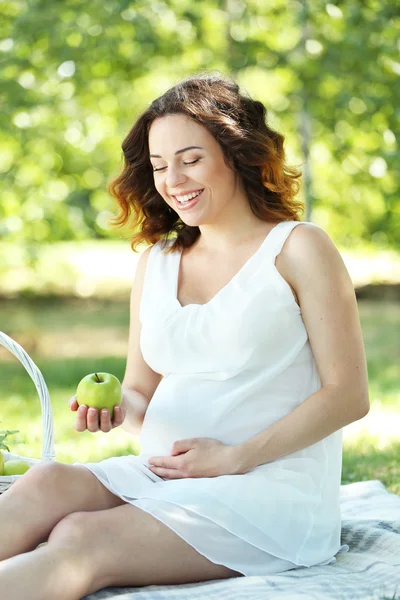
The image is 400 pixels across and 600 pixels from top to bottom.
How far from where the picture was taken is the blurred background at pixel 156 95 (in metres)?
6.57

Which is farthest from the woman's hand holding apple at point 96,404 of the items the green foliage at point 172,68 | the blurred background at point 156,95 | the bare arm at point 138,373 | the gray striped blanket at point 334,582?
the green foliage at point 172,68

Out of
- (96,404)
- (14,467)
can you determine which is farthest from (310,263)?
(14,467)

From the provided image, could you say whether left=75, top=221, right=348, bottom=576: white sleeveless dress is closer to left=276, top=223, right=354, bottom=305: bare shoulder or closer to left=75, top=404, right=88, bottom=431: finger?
left=276, top=223, right=354, bottom=305: bare shoulder

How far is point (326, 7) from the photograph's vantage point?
6.56m

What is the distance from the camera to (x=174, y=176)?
2943 mm

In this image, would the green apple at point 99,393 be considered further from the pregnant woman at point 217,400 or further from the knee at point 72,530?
the knee at point 72,530

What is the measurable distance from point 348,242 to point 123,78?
23.6 feet

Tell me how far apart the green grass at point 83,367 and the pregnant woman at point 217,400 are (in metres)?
0.81

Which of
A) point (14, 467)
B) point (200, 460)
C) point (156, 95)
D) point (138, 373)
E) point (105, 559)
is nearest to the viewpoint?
point (105, 559)

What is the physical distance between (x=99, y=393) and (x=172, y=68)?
6960 millimetres

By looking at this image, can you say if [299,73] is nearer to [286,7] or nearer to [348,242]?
[286,7]

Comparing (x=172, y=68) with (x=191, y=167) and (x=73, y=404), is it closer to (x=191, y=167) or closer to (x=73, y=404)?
(x=191, y=167)

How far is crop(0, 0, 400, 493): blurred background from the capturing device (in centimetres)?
657

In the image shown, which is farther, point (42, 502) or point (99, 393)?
point (99, 393)
